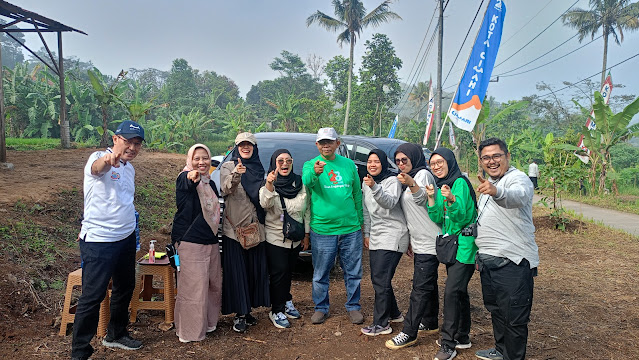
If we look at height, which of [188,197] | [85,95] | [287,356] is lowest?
[287,356]

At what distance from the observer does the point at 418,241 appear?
133 inches

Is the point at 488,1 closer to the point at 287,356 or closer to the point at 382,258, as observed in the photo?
the point at 382,258

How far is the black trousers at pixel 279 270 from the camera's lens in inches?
147

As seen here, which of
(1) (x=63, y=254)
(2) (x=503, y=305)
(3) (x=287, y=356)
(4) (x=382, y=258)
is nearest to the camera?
(2) (x=503, y=305)

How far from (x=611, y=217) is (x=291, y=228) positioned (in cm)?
962

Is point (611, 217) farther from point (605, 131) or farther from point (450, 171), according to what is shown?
point (450, 171)

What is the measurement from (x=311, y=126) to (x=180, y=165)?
14.6m

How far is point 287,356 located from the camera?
3.29m

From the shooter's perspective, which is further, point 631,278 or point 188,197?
point 631,278

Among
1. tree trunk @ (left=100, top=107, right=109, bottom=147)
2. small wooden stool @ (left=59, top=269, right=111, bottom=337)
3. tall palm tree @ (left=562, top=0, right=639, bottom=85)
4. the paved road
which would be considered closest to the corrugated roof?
tree trunk @ (left=100, top=107, right=109, bottom=147)

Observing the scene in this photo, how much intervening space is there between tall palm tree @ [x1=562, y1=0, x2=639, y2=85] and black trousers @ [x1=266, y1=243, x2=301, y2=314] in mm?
28638

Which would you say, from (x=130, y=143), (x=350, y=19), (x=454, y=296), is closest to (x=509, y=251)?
(x=454, y=296)

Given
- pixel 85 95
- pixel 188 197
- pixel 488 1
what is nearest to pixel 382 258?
pixel 188 197

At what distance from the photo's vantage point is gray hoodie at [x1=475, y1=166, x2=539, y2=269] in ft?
Answer: 8.83
